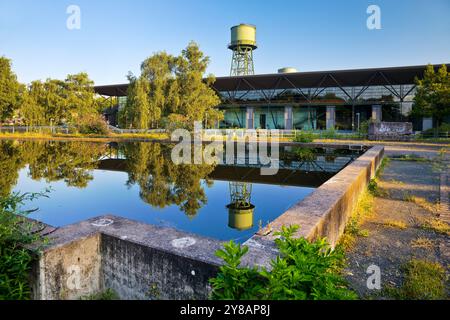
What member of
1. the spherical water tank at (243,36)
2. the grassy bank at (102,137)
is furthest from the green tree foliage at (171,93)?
the spherical water tank at (243,36)

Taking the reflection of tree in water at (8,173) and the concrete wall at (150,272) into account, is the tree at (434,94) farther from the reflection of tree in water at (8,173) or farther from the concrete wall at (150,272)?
the concrete wall at (150,272)

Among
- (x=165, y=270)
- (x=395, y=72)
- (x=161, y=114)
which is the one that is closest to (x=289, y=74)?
(x=395, y=72)

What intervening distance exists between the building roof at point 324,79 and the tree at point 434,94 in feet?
6.41

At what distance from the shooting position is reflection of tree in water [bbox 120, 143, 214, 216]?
6.64 m

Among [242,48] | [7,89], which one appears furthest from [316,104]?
[7,89]

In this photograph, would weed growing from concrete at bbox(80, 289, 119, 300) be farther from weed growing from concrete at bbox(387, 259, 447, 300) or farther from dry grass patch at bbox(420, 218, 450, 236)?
dry grass patch at bbox(420, 218, 450, 236)

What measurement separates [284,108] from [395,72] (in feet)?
36.1

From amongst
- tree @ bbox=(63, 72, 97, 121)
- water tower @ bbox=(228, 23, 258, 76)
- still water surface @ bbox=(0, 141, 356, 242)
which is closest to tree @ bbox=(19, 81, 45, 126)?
tree @ bbox=(63, 72, 97, 121)

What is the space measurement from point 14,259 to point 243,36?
41.9 metres

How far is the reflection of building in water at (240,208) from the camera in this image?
17.3ft

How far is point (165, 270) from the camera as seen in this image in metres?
2.47

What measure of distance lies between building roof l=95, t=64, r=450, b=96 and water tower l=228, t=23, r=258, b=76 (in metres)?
5.36

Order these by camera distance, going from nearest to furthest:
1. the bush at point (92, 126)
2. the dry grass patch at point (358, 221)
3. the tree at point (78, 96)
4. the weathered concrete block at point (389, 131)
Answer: the dry grass patch at point (358, 221), the weathered concrete block at point (389, 131), the bush at point (92, 126), the tree at point (78, 96)
